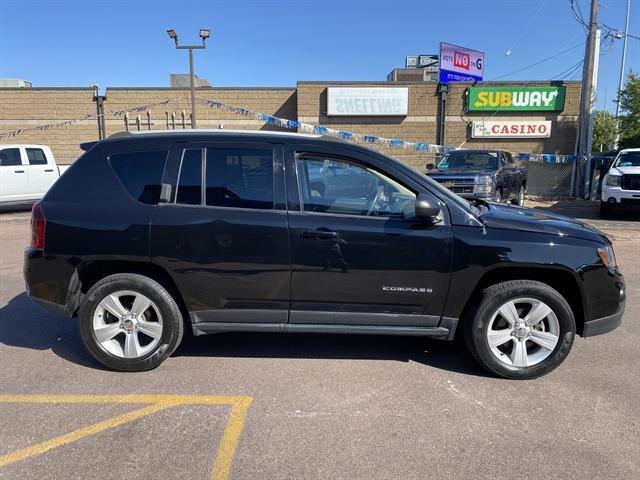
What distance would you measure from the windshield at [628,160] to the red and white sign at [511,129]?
26.2ft

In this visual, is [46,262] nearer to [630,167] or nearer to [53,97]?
[630,167]

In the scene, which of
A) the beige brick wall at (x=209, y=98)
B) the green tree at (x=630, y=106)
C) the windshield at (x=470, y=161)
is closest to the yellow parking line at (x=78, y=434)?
the windshield at (x=470, y=161)

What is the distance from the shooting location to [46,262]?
3840 mm

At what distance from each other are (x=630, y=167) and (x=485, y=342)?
11.4 m

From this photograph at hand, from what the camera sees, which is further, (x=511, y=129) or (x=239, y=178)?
(x=511, y=129)

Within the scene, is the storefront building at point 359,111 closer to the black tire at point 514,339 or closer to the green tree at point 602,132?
the black tire at point 514,339

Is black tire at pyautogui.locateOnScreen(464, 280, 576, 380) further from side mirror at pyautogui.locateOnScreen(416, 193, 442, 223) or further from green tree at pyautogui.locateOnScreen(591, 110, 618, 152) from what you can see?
green tree at pyautogui.locateOnScreen(591, 110, 618, 152)

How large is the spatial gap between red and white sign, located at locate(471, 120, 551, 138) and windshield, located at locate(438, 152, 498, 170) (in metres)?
9.00

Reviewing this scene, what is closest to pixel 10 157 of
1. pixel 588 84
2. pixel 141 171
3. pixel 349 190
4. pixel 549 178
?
pixel 141 171

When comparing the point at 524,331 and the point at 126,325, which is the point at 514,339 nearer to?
the point at 524,331

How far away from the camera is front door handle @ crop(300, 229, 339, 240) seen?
3.62 metres

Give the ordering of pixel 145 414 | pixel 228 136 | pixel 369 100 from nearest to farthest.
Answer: pixel 145 414 < pixel 228 136 < pixel 369 100

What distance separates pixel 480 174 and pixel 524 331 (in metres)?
8.18

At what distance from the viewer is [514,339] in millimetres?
3738
